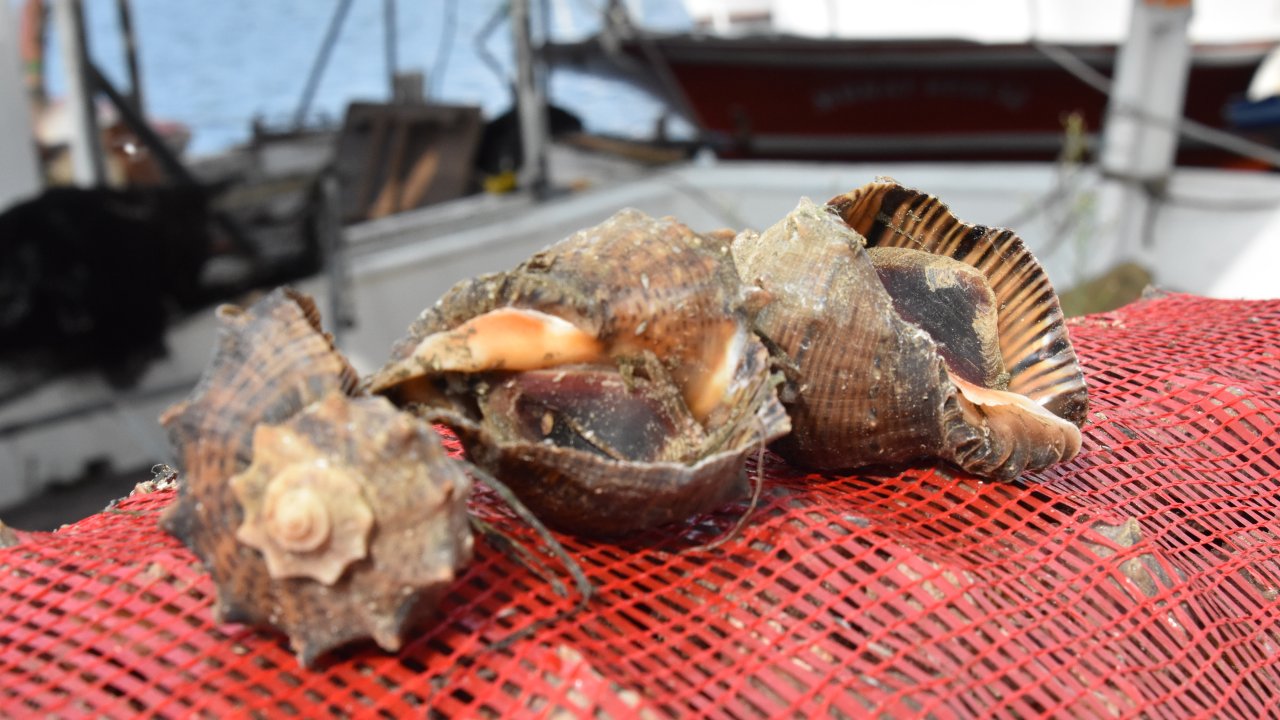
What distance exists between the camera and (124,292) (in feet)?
13.8

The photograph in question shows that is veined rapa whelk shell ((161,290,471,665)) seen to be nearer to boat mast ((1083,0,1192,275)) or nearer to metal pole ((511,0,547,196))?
metal pole ((511,0,547,196))

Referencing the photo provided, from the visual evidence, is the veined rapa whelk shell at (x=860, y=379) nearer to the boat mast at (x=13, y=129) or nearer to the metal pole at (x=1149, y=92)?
the boat mast at (x=13, y=129)

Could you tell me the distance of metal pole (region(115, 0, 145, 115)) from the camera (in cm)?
535

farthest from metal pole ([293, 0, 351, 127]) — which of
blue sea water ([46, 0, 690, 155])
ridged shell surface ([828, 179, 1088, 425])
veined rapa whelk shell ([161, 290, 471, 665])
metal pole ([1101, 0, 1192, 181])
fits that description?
veined rapa whelk shell ([161, 290, 471, 665])

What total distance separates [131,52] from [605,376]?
5533mm

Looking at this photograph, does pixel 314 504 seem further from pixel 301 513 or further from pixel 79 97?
pixel 79 97

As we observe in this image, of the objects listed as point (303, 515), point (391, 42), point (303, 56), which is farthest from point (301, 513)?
point (303, 56)

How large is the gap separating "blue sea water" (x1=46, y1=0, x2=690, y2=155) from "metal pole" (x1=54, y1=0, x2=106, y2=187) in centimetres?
213

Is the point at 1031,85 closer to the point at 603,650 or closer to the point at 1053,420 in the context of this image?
the point at 1053,420

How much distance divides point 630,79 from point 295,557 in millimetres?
7116

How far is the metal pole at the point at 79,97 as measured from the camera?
14.9 feet

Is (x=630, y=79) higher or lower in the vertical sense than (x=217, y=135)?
higher

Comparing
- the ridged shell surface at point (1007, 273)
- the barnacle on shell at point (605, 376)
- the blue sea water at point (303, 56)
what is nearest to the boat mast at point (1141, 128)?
the blue sea water at point (303, 56)

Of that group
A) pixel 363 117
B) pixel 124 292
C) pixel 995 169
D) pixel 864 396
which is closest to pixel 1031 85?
pixel 995 169
